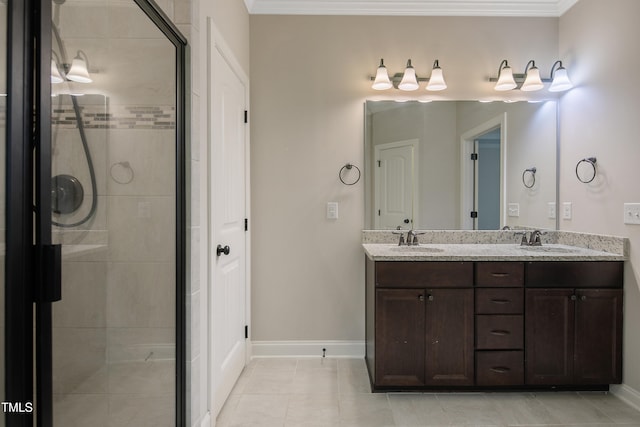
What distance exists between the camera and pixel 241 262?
2.54 meters

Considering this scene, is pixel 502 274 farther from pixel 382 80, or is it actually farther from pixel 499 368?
pixel 382 80

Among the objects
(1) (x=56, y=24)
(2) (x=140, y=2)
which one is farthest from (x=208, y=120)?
(1) (x=56, y=24)

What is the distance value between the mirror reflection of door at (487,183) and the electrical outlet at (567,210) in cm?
45

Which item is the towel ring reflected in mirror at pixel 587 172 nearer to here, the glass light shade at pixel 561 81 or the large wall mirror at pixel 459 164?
the large wall mirror at pixel 459 164

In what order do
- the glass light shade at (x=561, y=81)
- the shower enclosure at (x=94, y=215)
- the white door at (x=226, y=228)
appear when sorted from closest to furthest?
the shower enclosure at (x=94, y=215) → the white door at (x=226, y=228) → the glass light shade at (x=561, y=81)

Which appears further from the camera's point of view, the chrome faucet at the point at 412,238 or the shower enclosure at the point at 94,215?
the chrome faucet at the point at 412,238

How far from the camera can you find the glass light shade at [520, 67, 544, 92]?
263 cm

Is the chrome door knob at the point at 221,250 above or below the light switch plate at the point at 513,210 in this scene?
below

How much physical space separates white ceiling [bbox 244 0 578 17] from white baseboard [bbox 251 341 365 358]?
8.34 ft

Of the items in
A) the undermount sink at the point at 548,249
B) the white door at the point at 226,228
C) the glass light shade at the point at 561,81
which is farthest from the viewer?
the glass light shade at the point at 561,81

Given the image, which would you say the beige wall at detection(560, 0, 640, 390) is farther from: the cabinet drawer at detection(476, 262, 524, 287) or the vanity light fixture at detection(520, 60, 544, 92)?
the cabinet drawer at detection(476, 262, 524, 287)

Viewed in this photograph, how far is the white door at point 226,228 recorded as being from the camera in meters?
1.92

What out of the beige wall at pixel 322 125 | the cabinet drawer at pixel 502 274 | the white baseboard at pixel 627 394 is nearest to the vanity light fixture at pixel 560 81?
the beige wall at pixel 322 125

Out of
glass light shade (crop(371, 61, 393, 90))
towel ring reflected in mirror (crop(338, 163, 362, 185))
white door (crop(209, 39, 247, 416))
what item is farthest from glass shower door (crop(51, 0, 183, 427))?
glass light shade (crop(371, 61, 393, 90))
